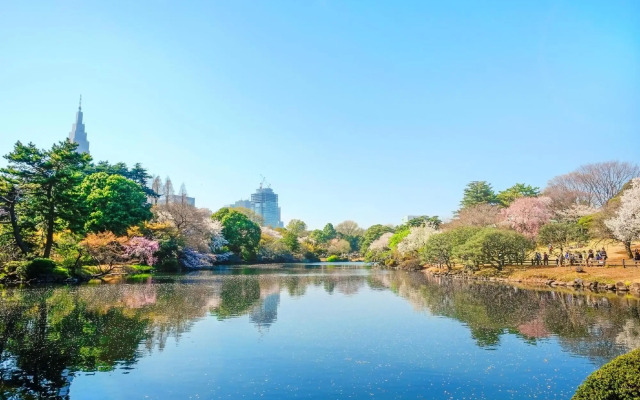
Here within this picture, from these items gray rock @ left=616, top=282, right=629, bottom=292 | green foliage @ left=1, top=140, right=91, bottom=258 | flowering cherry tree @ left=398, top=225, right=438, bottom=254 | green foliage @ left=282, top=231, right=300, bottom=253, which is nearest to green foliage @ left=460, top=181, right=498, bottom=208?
flowering cherry tree @ left=398, top=225, right=438, bottom=254

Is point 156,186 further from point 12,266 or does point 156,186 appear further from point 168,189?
point 12,266

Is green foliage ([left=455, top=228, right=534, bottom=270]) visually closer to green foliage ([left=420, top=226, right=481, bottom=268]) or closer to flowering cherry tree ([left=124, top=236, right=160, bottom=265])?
green foliage ([left=420, top=226, right=481, bottom=268])

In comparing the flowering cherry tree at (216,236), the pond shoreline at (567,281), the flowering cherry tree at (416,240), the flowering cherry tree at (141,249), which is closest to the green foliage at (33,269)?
the flowering cherry tree at (141,249)

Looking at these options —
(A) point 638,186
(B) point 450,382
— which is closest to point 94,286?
(B) point 450,382

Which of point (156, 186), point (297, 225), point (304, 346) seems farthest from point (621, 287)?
point (297, 225)

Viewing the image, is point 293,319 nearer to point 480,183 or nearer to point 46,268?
point 46,268

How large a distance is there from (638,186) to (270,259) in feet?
209

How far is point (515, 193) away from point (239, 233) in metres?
54.1

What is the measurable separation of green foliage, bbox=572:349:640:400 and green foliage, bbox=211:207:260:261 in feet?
237

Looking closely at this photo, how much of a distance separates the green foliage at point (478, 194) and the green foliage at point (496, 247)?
4367 centimetres

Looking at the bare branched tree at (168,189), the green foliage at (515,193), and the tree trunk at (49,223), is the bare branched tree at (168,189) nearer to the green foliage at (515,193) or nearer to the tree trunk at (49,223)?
the tree trunk at (49,223)

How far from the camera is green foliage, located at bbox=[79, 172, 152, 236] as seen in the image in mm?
45803

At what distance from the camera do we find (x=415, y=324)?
59.1ft

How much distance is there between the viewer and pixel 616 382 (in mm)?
5883
